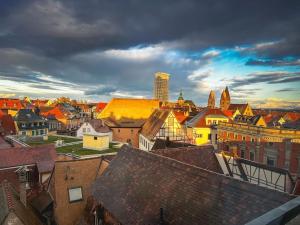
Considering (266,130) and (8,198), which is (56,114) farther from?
(8,198)

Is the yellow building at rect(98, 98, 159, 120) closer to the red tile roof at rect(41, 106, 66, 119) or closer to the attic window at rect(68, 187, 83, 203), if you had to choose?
the attic window at rect(68, 187, 83, 203)

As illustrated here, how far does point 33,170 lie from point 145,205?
19207 millimetres

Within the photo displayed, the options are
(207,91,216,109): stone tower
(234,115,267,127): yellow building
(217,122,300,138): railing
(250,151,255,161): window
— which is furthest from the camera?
(207,91,216,109): stone tower

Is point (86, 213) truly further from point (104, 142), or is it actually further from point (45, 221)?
point (104, 142)

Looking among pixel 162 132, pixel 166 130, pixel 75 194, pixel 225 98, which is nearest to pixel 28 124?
pixel 162 132

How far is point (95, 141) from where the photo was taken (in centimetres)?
4084

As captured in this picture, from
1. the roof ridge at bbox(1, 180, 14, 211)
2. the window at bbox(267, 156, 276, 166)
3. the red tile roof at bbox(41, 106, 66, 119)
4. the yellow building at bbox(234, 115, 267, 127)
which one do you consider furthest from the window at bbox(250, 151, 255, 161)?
the red tile roof at bbox(41, 106, 66, 119)

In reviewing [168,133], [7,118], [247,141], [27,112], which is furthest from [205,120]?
[7,118]

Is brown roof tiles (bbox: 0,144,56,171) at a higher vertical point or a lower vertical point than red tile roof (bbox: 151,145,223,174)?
lower

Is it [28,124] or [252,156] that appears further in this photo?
[28,124]

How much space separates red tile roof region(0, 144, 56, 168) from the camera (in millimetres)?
25531

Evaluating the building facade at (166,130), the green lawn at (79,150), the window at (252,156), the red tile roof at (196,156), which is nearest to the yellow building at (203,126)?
the window at (252,156)

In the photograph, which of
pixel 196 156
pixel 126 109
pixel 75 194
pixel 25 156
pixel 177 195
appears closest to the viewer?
pixel 177 195

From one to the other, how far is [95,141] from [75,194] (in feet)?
67.6
